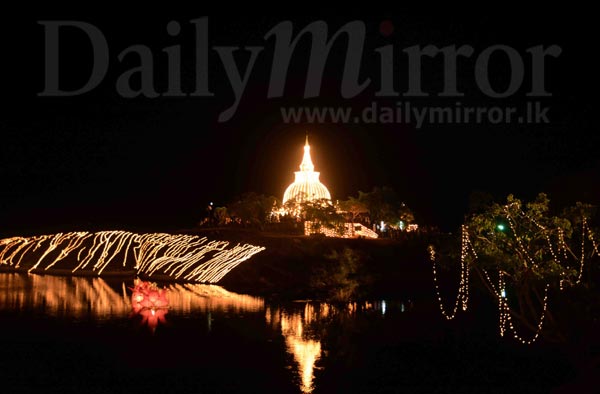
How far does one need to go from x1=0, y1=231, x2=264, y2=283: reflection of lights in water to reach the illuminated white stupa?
19.0 meters

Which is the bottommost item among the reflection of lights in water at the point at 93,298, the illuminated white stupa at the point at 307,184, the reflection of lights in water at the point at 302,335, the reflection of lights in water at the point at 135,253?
the reflection of lights in water at the point at 302,335

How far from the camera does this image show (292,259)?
113ft

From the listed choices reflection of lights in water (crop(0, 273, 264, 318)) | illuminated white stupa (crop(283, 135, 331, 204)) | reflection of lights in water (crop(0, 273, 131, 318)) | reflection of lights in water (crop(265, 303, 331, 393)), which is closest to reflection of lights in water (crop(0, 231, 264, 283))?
reflection of lights in water (crop(0, 273, 264, 318))

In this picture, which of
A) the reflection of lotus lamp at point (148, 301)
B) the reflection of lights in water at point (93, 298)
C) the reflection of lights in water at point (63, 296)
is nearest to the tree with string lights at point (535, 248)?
the reflection of lights in water at point (93, 298)

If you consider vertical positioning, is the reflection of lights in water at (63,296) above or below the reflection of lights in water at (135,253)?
below

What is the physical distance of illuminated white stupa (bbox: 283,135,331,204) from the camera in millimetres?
58719

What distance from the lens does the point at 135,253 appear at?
37.1 metres

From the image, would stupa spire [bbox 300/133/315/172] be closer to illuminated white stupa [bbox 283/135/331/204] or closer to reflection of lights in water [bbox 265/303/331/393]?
illuminated white stupa [bbox 283/135/331/204]

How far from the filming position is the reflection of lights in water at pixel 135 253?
33531 mm

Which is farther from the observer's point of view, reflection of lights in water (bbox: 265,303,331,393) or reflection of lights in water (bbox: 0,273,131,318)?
reflection of lights in water (bbox: 0,273,131,318)

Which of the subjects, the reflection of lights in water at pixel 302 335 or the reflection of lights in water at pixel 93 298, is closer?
the reflection of lights in water at pixel 302 335

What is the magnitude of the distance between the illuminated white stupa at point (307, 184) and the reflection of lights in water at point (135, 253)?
62.2 feet

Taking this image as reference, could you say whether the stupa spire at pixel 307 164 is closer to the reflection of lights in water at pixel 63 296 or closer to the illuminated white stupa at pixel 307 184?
the illuminated white stupa at pixel 307 184

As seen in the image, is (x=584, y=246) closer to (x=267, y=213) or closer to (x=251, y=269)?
(x=251, y=269)
